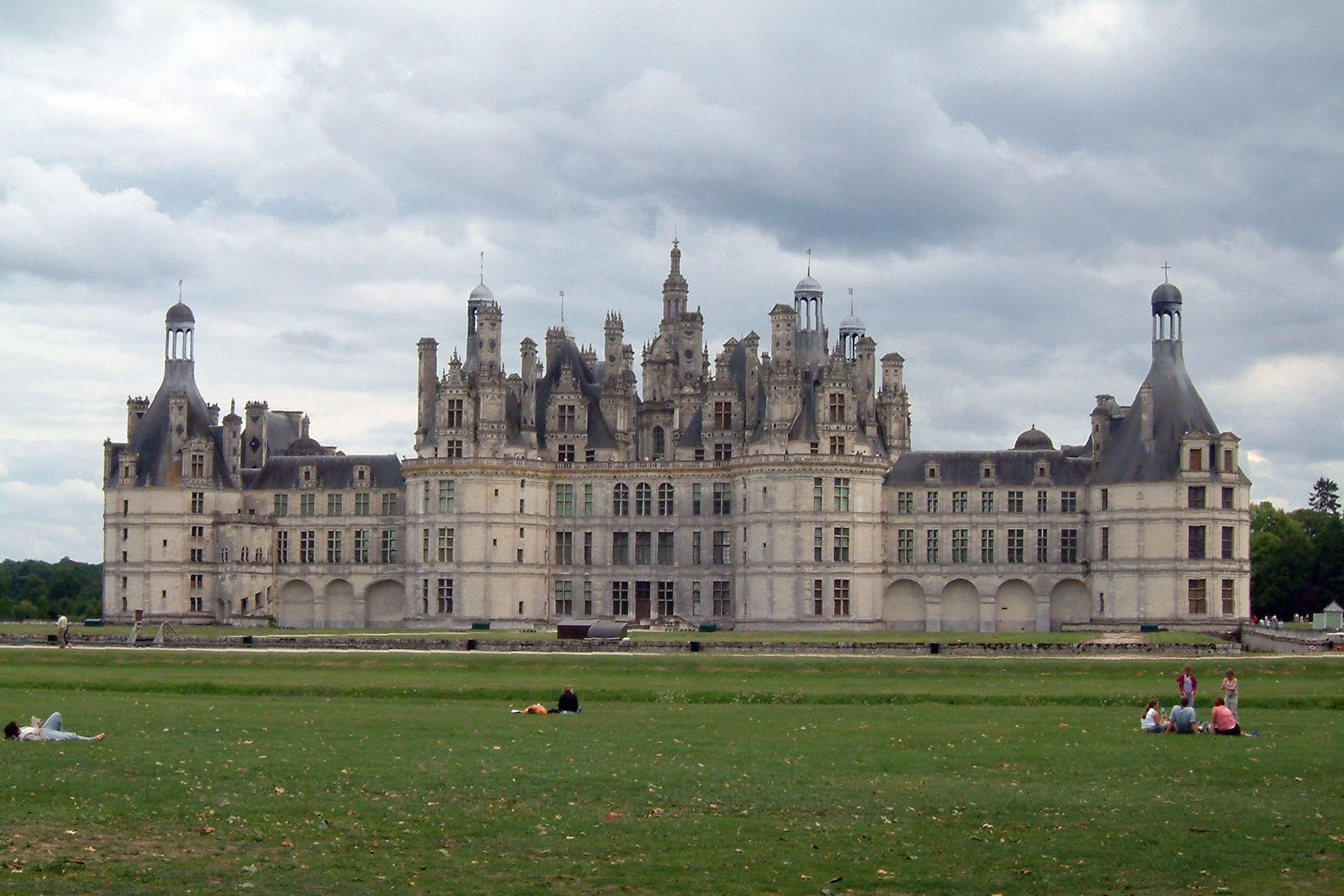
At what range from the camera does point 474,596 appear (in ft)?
323

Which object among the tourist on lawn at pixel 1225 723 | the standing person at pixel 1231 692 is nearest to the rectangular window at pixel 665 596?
the standing person at pixel 1231 692

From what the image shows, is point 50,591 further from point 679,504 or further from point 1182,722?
point 1182,722

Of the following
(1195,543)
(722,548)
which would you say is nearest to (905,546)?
(722,548)

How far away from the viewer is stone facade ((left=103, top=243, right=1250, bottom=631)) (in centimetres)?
9394

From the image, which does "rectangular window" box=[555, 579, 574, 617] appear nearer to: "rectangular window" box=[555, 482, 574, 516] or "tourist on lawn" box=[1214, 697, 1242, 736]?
"rectangular window" box=[555, 482, 574, 516]

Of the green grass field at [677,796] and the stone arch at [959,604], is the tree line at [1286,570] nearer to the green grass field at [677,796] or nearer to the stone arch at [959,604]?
the stone arch at [959,604]

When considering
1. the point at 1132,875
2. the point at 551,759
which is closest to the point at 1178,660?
the point at 551,759

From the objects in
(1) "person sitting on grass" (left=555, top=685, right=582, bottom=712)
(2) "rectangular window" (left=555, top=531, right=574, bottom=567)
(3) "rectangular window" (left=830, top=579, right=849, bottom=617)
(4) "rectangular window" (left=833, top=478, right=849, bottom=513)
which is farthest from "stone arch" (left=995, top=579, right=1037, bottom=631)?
Result: (1) "person sitting on grass" (left=555, top=685, right=582, bottom=712)

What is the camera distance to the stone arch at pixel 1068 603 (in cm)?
9681

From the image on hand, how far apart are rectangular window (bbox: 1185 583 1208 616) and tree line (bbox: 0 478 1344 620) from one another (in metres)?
20.6

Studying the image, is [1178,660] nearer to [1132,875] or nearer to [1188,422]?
[1188,422]

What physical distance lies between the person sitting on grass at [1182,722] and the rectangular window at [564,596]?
67363mm

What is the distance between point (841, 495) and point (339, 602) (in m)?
30.0

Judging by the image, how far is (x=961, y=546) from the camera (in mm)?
98625
